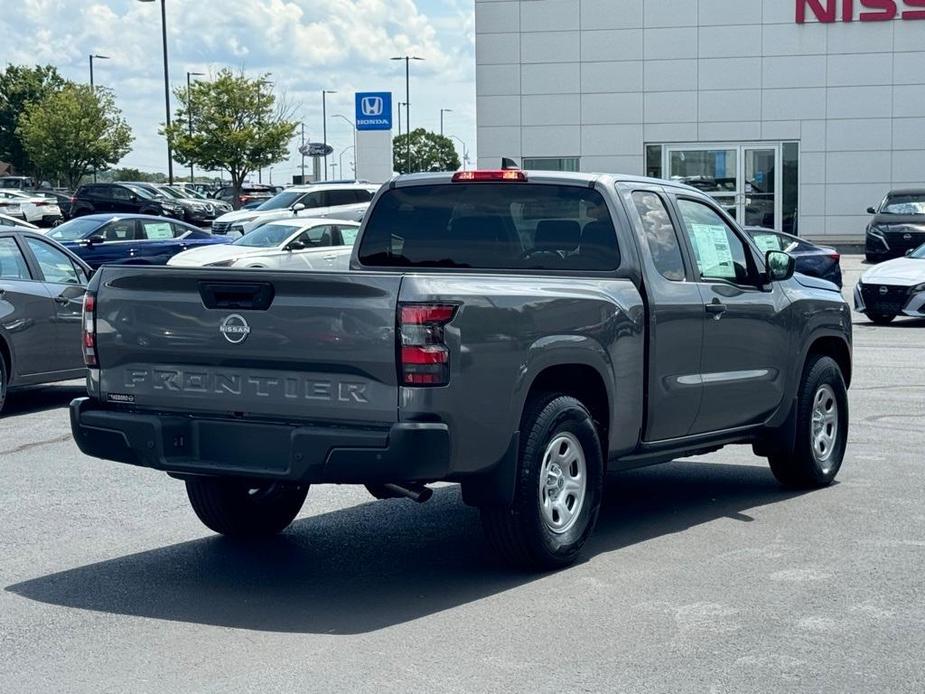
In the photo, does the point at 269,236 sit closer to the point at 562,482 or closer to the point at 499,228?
the point at 499,228

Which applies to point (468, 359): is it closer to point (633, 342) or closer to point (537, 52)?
point (633, 342)

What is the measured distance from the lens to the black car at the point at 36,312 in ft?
41.9

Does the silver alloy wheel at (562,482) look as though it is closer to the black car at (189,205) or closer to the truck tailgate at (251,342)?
the truck tailgate at (251,342)

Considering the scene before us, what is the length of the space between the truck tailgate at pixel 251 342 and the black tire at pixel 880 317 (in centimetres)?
1707

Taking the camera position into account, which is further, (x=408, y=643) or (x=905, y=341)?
(x=905, y=341)

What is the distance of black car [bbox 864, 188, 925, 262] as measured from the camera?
34.2m

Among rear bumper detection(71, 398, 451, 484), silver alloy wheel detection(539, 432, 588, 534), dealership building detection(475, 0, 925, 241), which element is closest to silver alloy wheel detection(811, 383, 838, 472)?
silver alloy wheel detection(539, 432, 588, 534)

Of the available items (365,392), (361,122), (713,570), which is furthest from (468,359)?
(361,122)

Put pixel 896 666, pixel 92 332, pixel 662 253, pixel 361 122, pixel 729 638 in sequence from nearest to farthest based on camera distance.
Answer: pixel 896 666 → pixel 729 638 → pixel 92 332 → pixel 662 253 → pixel 361 122

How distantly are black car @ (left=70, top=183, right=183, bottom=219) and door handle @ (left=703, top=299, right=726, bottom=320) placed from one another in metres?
43.6

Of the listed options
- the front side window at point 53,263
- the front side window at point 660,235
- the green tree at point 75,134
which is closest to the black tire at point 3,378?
the front side window at point 53,263

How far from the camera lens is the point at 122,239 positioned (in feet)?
88.3

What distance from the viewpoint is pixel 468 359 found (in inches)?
245

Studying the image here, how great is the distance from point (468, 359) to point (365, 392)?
456 mm
